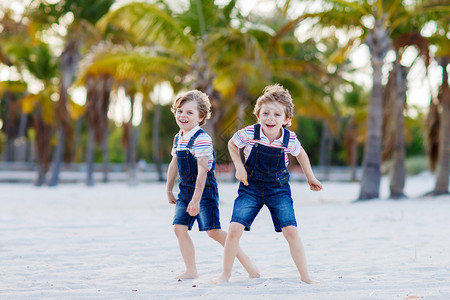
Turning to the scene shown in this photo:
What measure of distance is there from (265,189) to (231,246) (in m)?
0.45

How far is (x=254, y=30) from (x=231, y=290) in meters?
9.53

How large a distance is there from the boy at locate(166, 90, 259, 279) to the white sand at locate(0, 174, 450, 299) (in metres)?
0.42

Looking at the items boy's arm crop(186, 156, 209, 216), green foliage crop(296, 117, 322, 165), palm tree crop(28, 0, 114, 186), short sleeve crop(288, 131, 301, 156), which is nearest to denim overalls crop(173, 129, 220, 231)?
boy's arm crop(186, 156, 209, 216)

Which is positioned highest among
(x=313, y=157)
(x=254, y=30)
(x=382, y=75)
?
(x=254, y=30)

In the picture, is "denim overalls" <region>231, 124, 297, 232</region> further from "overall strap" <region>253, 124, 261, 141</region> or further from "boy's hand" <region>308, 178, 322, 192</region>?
"boy's hand" <region>308, 178, 322, 192</region>

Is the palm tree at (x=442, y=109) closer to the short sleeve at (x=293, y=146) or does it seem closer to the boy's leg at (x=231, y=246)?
the short sleeve at (x=293, y=146)

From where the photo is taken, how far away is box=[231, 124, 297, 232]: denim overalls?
152 inches

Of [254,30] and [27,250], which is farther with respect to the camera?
[254,30]

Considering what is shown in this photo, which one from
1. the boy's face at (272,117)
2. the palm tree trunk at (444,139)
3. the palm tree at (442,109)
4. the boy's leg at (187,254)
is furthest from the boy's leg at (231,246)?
the palm tree trunk at (444,139)

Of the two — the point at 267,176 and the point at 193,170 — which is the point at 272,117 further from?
the point at 193,170

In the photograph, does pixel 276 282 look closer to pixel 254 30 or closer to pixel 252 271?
pixel 252 271

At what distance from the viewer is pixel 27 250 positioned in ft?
18.0

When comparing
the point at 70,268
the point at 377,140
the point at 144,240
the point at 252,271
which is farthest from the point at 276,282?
the point at 377,140

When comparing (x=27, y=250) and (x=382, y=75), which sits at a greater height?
(x=382, y=75)
